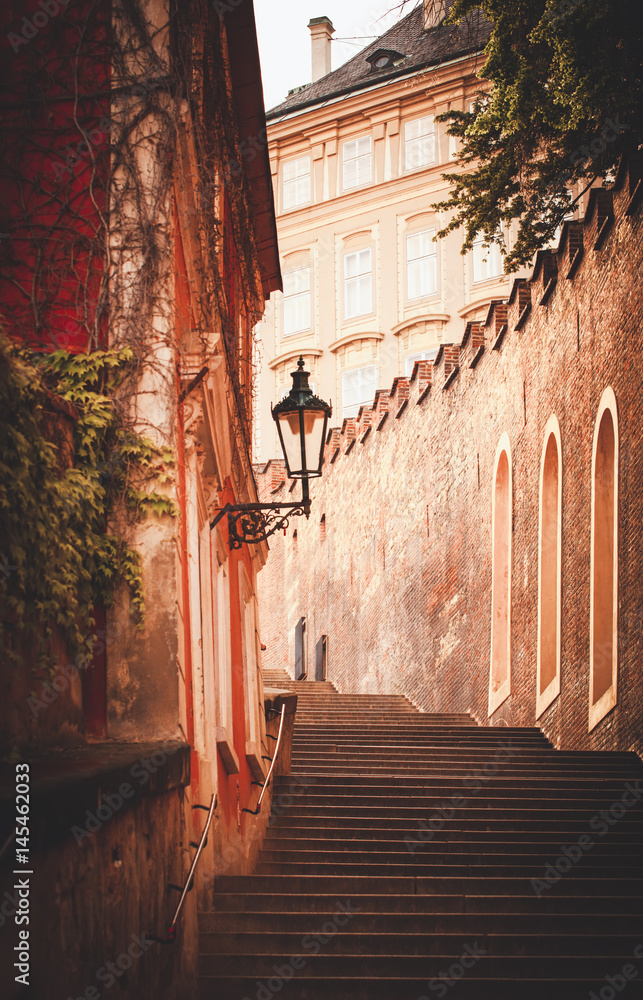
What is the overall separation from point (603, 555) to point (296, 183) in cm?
2401

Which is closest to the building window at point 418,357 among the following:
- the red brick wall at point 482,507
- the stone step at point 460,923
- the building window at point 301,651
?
the red brick wall at point 482,507

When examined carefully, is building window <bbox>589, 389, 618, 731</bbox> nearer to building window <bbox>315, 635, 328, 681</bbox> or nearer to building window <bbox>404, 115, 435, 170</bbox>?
building window <bbox>315, 635, 328, 681</bbox>

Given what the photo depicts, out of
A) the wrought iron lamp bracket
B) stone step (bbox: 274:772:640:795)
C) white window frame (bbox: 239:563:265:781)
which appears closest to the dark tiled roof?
white window frame (bbox: 239:563:265:781)

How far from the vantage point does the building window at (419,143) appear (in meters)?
33.8

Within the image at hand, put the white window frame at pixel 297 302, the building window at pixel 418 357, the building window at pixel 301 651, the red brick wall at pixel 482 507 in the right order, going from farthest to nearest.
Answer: the white window frame at pixel 297 302 < the building window at pixel 418 357 < the building window at pixel 301 651 < the red brick wall at pixel 482 507

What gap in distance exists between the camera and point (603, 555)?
46.1ft

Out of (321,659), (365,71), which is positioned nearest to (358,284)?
(365,71)

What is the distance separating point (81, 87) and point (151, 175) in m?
0.71

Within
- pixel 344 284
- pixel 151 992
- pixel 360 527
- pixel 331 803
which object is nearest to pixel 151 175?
pixel 151 992

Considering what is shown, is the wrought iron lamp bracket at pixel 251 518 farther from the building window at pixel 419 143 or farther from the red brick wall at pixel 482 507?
the building window at pixel 419 143

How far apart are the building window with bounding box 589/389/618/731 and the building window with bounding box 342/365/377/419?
61.7 ft

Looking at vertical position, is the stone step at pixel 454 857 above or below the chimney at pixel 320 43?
below

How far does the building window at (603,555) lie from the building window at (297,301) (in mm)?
20981

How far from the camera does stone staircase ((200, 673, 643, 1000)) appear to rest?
6.67 metres
